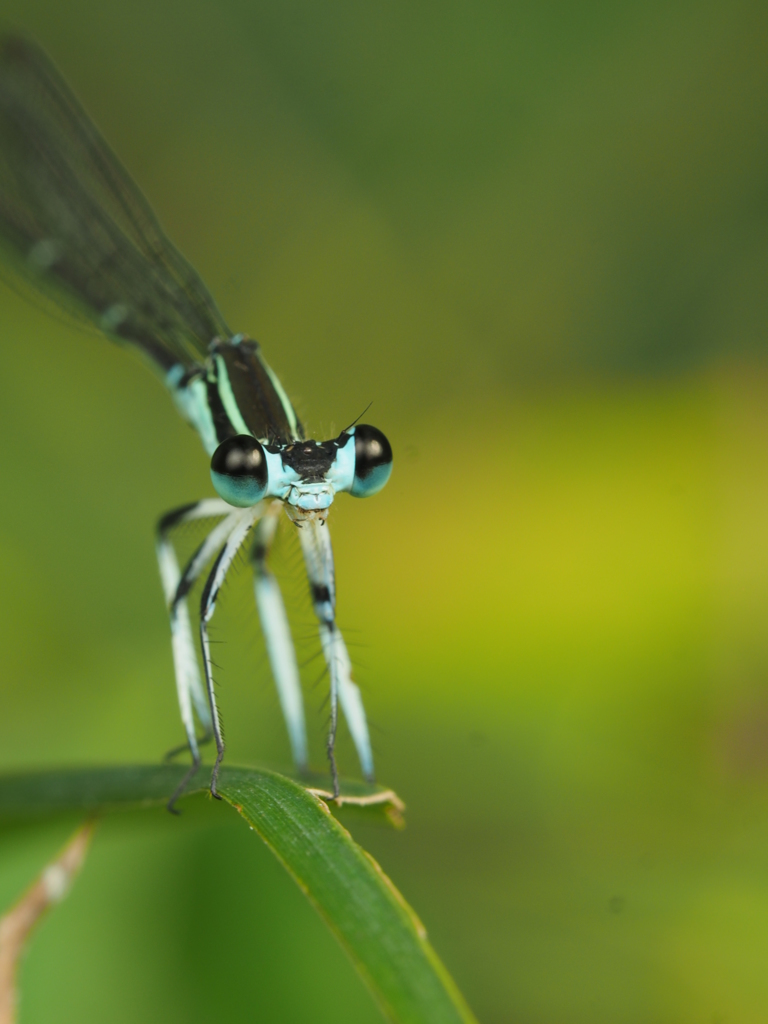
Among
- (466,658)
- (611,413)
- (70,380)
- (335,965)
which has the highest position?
(70,380)

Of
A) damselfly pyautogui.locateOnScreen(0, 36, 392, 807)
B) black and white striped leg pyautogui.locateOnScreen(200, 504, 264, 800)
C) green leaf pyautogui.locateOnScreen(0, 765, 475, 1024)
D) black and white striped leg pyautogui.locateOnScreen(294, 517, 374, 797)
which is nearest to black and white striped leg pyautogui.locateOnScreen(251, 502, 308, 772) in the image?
damselfly pyautogui.locateOnScreen(0, 36, 392, 807)

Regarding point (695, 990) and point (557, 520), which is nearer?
point (695, 990)

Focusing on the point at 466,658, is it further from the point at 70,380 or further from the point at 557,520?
the point at 70,380

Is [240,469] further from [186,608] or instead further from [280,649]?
[280,649]

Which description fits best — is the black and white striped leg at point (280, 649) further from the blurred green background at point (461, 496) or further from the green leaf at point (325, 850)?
the green leaf at point (325, 850)

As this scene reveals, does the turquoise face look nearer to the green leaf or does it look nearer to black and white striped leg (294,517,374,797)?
black and white striped leg (294,517,374,797)

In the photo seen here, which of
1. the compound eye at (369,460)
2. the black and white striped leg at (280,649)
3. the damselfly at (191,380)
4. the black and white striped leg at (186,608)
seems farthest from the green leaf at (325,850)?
the compound eye at (369,460)

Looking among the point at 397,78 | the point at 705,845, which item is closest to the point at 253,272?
the point at 397,78
